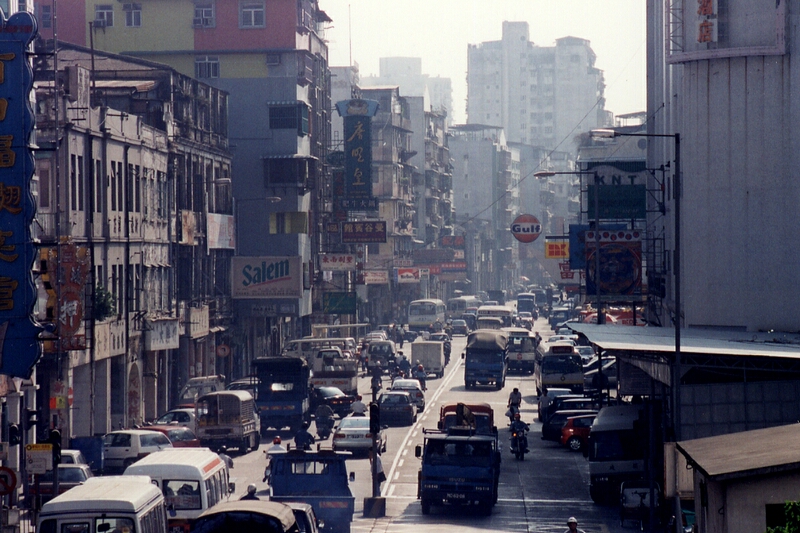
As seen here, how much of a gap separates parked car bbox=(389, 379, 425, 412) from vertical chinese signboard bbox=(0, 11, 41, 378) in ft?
89.4

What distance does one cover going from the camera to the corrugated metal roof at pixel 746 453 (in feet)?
61.5

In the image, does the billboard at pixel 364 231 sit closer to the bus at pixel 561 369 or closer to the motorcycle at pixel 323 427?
the bus at pixel 561 369

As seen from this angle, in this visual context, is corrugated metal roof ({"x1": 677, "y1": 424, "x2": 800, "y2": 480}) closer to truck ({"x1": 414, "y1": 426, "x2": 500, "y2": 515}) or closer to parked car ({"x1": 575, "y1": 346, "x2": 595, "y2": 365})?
truck ({"x1": 414, "y1": 426, "x2": 500, "y2": 515})

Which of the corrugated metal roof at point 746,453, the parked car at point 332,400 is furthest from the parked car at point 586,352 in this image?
the corrugated metal roof at point 746,453

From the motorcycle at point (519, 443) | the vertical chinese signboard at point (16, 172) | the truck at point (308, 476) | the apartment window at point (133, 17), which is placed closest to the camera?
the vertical chinese signboard at point (16, 172)

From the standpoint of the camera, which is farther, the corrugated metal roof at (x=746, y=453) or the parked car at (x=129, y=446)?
the parked car at (x=129, y=446)

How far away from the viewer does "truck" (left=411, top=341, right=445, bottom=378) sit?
7569 cm

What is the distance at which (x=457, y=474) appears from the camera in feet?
109

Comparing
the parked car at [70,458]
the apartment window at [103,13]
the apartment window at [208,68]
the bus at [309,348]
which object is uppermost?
the apartment window at [103,13]

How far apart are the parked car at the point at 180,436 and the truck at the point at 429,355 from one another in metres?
34.9

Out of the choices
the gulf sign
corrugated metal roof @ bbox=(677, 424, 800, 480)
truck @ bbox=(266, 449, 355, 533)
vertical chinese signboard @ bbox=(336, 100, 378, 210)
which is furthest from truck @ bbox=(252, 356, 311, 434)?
vertical chinese signboard @ bbox=(336, 100, 378, 210)

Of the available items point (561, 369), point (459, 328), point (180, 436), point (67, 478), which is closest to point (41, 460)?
point (67, 478)

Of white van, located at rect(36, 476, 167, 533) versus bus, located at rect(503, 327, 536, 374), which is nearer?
white van, located at rect(36, 476, 167, 533)

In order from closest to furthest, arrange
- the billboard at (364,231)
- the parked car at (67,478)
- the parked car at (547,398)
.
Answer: the parked car at (67,478), the parked car at (547,398), the billboard at (364,231)
